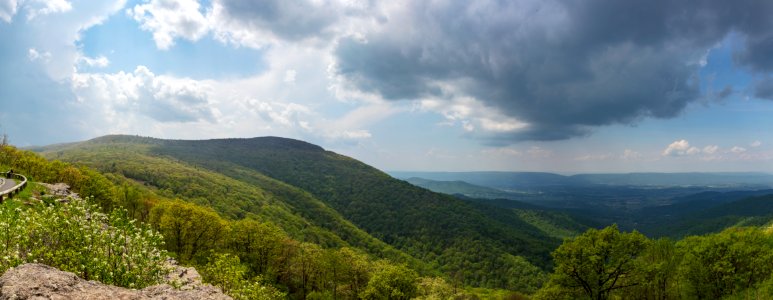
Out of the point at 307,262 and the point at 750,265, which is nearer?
the point at 750,265

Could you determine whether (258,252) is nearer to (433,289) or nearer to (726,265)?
(433,289)

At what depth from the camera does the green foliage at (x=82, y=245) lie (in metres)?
21.3

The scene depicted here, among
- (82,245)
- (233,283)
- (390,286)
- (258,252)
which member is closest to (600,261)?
(390,286)

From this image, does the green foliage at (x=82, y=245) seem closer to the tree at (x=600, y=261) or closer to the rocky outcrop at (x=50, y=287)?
the rocky outcrop at (x=50, y=287)

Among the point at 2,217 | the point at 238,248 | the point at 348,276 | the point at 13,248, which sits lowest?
the point at 348,276

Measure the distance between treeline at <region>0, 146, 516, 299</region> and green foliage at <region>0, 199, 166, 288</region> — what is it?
156ft

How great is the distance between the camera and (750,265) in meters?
55.8

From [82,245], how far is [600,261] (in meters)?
60.7

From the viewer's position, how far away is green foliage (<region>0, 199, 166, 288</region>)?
2133 cm

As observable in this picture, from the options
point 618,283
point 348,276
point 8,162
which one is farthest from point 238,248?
point 618,283

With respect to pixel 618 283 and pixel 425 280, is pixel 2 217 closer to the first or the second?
pixel 425 280

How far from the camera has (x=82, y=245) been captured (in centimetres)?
2283

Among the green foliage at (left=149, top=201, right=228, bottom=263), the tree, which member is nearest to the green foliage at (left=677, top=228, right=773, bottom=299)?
the tree

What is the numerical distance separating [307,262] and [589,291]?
60.4 meters
